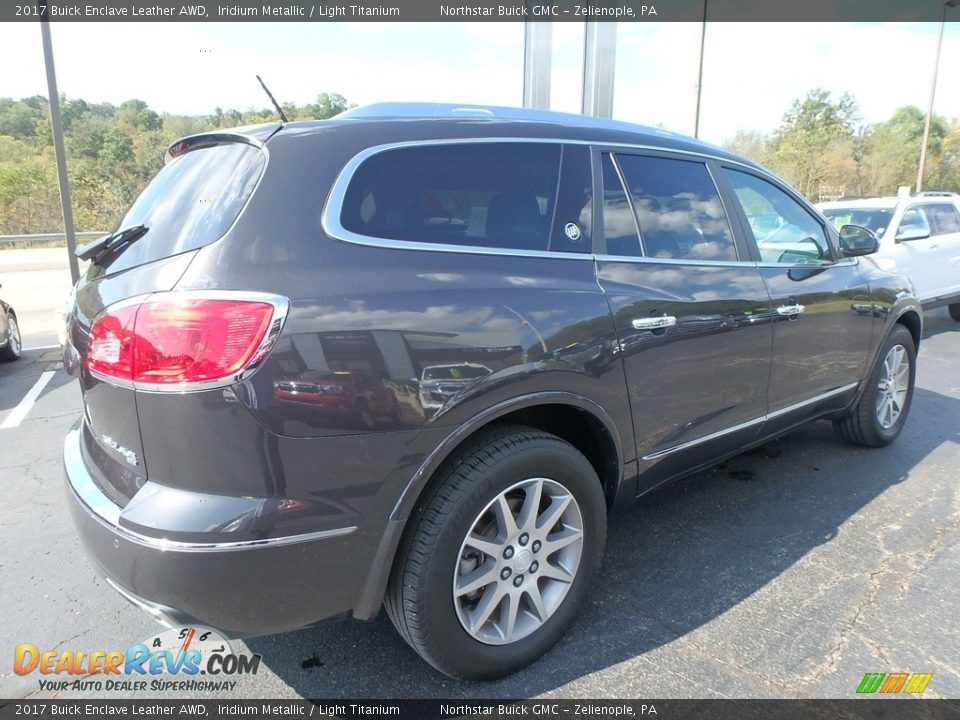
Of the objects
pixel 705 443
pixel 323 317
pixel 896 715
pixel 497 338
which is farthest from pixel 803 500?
pixel 323 317

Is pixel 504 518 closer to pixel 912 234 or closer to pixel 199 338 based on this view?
pixel 199 338

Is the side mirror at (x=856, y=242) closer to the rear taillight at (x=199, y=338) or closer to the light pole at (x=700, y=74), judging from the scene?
the rear taillight at (x=199, y=338)

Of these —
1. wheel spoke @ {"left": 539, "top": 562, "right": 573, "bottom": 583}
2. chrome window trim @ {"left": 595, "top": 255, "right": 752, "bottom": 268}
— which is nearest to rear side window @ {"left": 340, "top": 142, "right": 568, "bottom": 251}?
chrome window trim @ {"left": 595, "top": 255, "right": 752, "bottom": 268}

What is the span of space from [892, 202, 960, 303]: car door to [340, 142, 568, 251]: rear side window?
24.3ft

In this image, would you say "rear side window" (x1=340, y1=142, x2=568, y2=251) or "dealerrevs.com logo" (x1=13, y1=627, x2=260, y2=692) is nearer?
"rear side window" (x1=340, y1=142, x2=568, y2=251)

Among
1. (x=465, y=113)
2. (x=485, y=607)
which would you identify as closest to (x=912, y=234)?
(x=465, y=113)

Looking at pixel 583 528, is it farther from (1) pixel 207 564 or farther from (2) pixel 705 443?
(1) pixel 207 564

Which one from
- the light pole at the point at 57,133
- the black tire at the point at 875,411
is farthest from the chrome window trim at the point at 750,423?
the light pole at the point at 57,133

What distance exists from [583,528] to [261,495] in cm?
121

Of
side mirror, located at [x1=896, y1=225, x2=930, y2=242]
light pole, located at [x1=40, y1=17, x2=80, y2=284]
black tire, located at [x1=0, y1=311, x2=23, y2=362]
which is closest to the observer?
black tire, located at [x1=0, y1=311, x2=23, y2=362]

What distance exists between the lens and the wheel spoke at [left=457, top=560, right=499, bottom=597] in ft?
6.64

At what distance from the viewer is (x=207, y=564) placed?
1.63m

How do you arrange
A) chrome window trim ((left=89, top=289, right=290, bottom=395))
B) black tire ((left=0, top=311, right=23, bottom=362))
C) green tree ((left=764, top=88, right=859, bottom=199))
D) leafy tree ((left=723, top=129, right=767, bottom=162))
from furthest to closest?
leafy tree ((left=723, top=129, right=767, bottom=162)) < green tree ((left=764, top=88, right=859, bottom=199)) < black tire ((left=0, top=311, right=23, bottom=362)) < chrome window trim ((left=89, top=289, right=290, bottom=395))

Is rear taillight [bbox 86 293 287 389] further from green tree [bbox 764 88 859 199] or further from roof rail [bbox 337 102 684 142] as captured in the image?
green tree [bbox 764 88 859 199]
